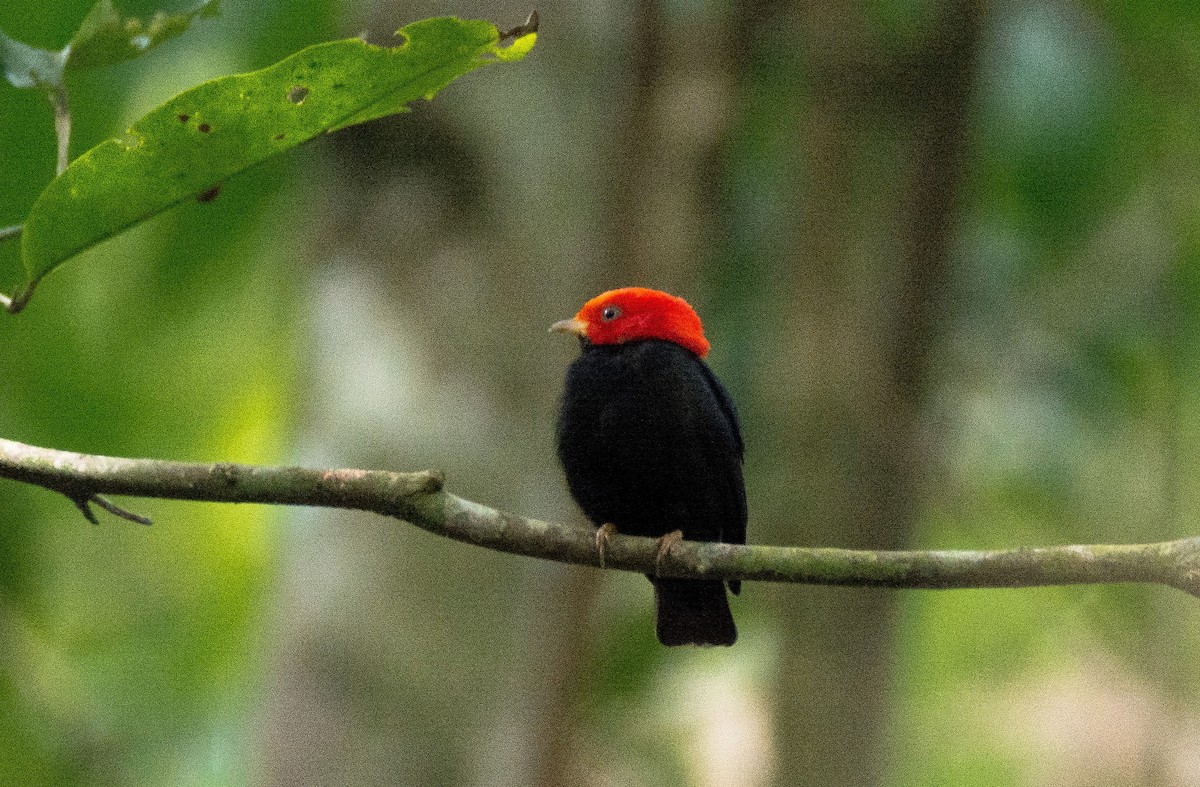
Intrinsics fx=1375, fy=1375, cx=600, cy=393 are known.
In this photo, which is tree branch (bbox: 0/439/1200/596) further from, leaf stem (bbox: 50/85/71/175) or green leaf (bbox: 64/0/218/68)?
green leaf (bbox: 64/0/218/68)

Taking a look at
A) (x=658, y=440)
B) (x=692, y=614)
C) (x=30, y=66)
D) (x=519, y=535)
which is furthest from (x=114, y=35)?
(x=692, y=614)

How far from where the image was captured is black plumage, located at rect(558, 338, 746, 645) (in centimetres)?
363

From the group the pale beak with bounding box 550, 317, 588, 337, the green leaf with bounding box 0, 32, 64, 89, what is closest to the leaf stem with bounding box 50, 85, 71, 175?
the green leaf with bounding box 0, 32, 64, 89

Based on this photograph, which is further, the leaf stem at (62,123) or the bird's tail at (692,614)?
the bird's tail at (692,614)

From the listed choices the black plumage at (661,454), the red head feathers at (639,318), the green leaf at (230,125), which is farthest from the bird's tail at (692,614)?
the green leaf at (230,125)

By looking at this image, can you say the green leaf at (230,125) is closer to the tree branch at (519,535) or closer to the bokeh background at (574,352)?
the tree branch at (519,535)

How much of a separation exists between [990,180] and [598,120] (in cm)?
243

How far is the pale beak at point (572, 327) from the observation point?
3.91 m

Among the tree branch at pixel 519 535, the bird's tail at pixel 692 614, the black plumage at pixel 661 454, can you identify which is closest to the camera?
the tree branch at pixel 519 535

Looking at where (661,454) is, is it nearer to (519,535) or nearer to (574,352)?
(574,352)

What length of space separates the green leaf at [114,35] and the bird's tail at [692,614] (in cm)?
201

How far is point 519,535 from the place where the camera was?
87.4 inches

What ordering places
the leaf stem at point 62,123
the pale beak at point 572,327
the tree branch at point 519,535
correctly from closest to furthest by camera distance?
the tree branch at point 519,535
the leaf stem at point 62,123
the pale beak at point 572,327

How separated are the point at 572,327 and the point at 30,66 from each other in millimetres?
1834
